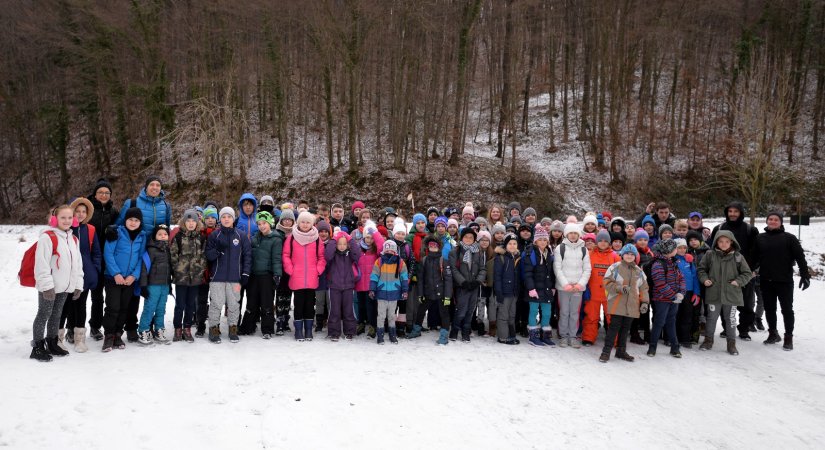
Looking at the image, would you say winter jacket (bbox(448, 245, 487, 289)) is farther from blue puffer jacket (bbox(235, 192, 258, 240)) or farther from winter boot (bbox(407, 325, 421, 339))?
blue puffer jacket (bbox(235, 192, 258, 240))

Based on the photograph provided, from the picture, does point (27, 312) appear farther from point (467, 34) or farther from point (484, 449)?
point (467, 34)

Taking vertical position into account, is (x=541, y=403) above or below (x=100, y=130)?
below

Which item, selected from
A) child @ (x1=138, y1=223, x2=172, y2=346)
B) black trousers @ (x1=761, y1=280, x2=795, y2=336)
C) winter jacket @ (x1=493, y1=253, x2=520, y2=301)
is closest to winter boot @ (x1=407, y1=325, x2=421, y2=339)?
winter jacket @ (x1=493, y1=253, x2=520, y2=301)

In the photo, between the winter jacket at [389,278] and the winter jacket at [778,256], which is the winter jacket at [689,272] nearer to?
the winter jacket at [778,256]

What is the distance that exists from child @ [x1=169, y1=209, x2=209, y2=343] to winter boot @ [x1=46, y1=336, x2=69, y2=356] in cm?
130

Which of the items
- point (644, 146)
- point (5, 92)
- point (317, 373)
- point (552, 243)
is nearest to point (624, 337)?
point (552, 243)

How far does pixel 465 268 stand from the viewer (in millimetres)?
7590

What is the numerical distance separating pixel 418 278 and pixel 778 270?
595 centimetres

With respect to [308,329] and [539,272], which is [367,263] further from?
[539,272]

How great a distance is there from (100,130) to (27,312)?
26809 millimetres

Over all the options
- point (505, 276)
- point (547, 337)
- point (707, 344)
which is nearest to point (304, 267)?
point (505, 276)

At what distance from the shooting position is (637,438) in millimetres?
4996

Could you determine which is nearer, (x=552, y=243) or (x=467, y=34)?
(x=552, y=243)

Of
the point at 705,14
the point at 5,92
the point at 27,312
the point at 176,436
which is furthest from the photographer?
the point at 705,14
